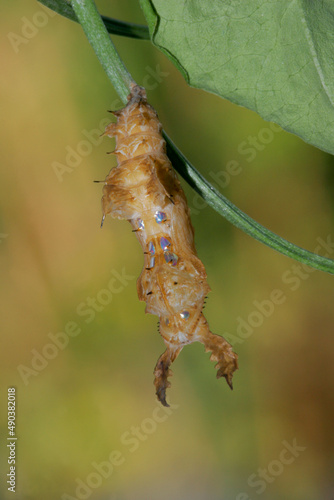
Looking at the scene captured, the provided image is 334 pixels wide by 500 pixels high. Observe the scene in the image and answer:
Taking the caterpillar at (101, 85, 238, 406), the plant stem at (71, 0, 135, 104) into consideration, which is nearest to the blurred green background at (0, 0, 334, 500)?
the caterpillar at (101, 85, 238, 406)

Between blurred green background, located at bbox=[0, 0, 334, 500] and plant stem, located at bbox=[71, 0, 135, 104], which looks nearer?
plant stem, located at bbox=[71, 0, 135, 104]

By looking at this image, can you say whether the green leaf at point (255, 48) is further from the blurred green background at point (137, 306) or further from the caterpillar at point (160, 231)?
the blurred green background at point (137, 306)

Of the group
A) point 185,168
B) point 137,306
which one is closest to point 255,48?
point 185,168

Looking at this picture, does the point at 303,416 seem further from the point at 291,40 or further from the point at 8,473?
the point at 291,40

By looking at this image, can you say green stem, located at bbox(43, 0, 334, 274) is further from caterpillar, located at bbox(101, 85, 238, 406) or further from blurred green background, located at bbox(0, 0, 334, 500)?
blurred green background, located at bbox(0, 0, 334, 500)

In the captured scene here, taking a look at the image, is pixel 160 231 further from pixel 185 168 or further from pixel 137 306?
pixel 137 306

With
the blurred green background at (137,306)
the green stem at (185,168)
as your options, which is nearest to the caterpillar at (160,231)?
the green stem at (185,168)
